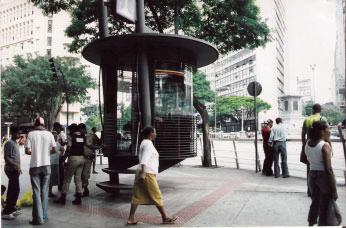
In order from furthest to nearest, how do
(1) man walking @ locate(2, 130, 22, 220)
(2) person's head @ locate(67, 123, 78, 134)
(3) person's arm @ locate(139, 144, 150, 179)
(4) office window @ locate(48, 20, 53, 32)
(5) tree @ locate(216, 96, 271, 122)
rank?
(5) tree @ locate(216, 96, 271, 122), (4) office window @ locate(48, 20, 53, 32), (2) person's head @ locate(67, 123, 78, 134), (1) man walking @ locate(2, 130, 22, 220), (3) person's arm @ locate(139, 144, 150, 179)

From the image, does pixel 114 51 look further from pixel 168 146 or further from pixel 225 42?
pixel 225 42

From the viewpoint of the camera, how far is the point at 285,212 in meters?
6.50

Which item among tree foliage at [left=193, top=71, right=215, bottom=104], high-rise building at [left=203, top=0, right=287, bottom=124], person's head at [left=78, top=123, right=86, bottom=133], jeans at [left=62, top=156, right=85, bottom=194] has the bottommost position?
jeans at [left=62, top=156, right=85, bottom=194]

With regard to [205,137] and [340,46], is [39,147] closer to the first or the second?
[340,46]

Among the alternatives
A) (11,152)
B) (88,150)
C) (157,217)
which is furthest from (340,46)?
(11,152)

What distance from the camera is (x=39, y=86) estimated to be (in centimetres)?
3170

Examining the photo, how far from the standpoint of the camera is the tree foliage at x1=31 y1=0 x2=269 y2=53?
13.0 m

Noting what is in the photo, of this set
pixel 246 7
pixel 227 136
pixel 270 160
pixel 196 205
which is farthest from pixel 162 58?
pixel 227 136

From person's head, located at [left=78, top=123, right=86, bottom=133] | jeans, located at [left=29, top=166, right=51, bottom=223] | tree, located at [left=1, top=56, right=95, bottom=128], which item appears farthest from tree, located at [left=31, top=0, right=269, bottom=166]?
tree, located at [left=1, top=56, right=95, bottom=128]

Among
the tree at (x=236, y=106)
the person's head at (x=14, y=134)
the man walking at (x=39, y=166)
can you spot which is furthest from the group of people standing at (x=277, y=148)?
the tree at (x=236, y=106)

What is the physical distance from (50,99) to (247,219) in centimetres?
2741

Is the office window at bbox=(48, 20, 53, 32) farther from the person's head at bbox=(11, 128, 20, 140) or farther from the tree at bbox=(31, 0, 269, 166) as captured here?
the person's head at bbox=(11, 128, 20, 140)

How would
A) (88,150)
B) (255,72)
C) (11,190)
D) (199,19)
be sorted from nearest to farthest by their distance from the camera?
(11,190) → (88,150) → (199,19) → (255,72)

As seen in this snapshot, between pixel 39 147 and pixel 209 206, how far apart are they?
293cm
